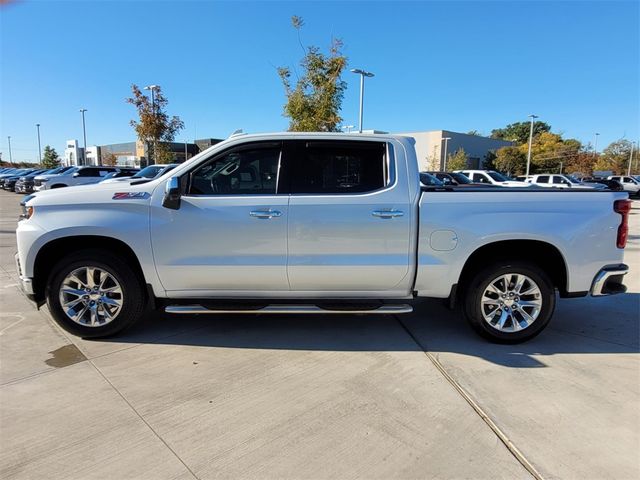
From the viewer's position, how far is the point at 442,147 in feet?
166

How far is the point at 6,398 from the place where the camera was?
127 inches

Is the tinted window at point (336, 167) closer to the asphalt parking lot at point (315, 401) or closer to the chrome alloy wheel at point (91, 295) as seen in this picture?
the asphalt parking lot at point (315, 401)

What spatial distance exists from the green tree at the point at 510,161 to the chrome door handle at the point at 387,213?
188 feet

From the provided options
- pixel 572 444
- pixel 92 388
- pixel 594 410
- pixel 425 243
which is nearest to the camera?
pixel 572 444

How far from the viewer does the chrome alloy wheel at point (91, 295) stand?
4.18 m

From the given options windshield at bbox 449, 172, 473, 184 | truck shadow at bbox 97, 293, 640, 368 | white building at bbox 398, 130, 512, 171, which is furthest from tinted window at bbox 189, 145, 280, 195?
white building at bbox 398, 130, 512, 171

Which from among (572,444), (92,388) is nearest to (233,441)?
(92,388)

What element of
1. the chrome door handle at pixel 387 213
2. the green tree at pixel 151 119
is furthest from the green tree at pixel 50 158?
the chrome door handle at pixel 387 213

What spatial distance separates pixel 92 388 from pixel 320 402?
178 cm

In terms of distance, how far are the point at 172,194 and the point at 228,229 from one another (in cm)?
59

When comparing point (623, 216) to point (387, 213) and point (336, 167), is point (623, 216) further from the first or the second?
point (336, 167)

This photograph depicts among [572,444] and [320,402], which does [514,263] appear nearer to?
[572,444]

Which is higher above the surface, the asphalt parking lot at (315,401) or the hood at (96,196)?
the hood at (96,196)

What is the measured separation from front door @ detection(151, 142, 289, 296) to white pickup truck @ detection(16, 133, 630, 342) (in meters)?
0.01
